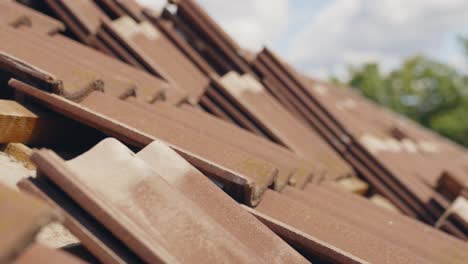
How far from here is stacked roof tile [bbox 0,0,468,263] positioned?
4.53 feet

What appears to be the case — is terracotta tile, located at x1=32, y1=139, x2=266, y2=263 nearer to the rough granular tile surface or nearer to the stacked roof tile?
the stacked roof tile

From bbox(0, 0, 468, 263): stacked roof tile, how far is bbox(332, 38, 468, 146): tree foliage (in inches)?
1663

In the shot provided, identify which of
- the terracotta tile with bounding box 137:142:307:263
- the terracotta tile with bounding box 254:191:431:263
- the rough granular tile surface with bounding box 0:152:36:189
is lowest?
the rough granular tile surface with bounding box 0:152:36:189

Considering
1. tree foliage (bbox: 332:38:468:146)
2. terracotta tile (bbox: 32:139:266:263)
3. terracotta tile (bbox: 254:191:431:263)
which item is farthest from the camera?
tree foliage (bbox: 332:38:468:146)

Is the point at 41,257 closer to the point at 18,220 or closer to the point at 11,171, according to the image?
the point at 18,220

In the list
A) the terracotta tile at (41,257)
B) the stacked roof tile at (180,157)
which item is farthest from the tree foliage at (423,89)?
the terracotta tile at (41,257)

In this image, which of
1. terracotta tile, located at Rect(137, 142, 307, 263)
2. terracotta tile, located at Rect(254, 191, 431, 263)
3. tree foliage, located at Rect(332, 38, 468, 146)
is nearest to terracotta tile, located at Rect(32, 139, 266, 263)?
terracotta tile, located at Rect(137, 142, 307, 263)

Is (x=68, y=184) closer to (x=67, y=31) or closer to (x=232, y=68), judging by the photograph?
(x=67, y=31)

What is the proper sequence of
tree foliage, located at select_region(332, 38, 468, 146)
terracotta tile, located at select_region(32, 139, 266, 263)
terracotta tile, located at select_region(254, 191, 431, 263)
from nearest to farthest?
terracotta tile, located at select_region(32, 139, 266, 263)
terracotta tile, located at select_region(254, 191, 431, 263)
tree foliage, located at select_region(332, 38, 468, 146)

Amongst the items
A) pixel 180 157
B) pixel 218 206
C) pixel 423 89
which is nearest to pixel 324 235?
pixel 218 206

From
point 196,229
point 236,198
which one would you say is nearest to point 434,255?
point 236,198

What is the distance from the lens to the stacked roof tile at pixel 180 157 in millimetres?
1381

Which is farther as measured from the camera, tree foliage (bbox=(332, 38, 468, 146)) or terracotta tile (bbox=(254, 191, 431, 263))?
tree foliage (bbox=(332, 38, 468, 146))

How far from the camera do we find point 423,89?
157ft
